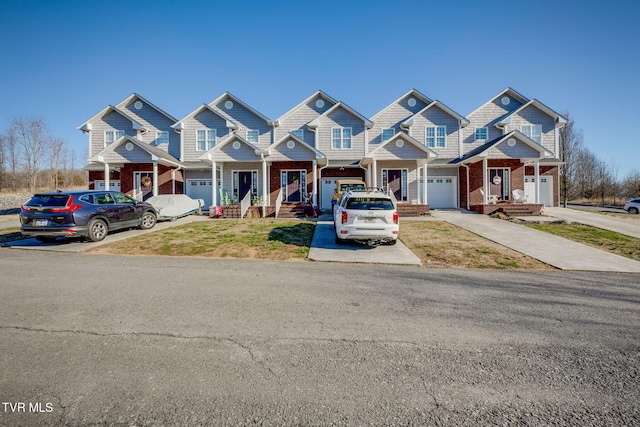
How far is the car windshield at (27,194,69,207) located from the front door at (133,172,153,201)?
13.1 metres

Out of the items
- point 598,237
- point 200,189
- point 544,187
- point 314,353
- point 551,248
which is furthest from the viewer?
point 544,187

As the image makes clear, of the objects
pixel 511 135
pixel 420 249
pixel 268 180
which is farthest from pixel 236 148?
pixel 511 135

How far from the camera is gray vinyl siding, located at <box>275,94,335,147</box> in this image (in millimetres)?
23641

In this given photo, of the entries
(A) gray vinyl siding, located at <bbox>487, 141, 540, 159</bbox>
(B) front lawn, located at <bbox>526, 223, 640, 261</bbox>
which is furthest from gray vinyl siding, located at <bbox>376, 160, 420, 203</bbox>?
(B) front lawn, located at <bbox>526, 223, 640, 261</bbox>

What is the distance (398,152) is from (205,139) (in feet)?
47.2

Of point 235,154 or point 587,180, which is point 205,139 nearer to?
point 235,154

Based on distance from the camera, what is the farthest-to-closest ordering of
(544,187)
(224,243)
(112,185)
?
(544,187) < (112,185) < (224,243)

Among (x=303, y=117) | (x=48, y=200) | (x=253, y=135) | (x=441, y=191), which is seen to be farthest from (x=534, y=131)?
(x=48, y=200)

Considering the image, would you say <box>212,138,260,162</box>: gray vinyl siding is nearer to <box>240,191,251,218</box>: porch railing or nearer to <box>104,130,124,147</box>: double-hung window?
<box>240,191,251,218</box>: porch railing

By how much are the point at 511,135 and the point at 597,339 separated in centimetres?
1855

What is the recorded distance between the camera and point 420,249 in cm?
1017

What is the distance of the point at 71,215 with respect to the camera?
1007cm

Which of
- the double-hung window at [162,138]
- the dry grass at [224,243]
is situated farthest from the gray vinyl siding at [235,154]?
the double-hung window at [162,138]

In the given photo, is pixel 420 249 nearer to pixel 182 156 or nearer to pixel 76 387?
pixel 76 387
